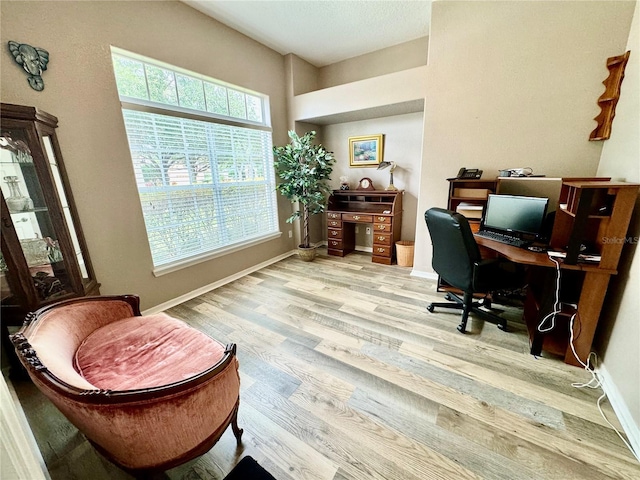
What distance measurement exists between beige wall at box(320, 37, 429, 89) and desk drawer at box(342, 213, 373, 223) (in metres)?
2.15

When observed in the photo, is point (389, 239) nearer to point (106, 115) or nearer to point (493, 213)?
point (493, 213)

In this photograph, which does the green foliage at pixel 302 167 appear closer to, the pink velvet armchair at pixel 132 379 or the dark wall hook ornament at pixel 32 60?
the dark wall hook ornament at pixel 32 60

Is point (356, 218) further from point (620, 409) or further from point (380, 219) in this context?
point (620, 409)

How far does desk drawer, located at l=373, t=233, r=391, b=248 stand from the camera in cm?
376

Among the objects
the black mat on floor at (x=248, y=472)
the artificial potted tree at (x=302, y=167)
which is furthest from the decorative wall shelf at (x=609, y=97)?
the black mat on floor at (x=248, y=472)

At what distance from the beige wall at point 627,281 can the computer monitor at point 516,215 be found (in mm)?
505

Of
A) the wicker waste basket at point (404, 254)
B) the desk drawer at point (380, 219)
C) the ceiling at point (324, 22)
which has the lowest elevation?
the wicker waste basket at point (404, 254)

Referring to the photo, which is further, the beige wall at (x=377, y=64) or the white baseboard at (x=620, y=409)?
the beige wall at (x=377, y=64)

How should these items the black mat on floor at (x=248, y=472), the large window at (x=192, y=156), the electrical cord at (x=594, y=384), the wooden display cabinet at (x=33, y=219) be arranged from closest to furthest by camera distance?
the black mat on floor at (x=248, y=472) < the electrical cord at (x=594, y=384) < the wooden display cabinet at (x=33, y=219) < the large window at (x=192, y=156)

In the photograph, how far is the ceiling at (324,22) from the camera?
2609 mm

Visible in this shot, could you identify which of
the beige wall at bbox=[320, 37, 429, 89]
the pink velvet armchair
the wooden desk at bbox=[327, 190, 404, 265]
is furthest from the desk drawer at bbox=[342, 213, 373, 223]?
the pink velvet armchair

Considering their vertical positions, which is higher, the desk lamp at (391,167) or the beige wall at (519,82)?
the beige wall at (519,82)

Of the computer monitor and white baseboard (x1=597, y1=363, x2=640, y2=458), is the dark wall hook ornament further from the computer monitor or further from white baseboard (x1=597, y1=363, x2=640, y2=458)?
white baseboard (x1=597, y1=363, x2=640, y2=458)

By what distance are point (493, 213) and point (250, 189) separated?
2937 mm
